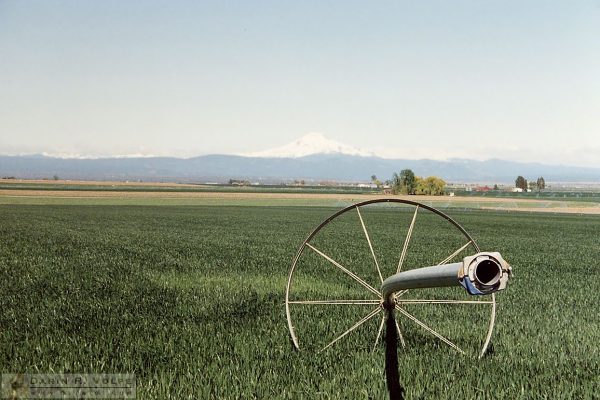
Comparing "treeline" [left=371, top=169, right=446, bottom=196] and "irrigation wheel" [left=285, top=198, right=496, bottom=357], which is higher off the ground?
"treeline" [left=371, top=169, right=446, bottom=196]

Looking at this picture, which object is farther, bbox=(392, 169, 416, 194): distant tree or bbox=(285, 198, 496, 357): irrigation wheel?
bbox=(392, 169, 416, 194): distant tree

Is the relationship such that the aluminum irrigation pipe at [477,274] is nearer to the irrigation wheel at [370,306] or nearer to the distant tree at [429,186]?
the irrigation wheel at [370,306]

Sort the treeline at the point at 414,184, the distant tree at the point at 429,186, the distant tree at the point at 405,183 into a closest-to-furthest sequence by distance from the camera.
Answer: the distant tree at the point at 405,183, the treeline at the point at 414,184, the distant tree at the point at 429,186

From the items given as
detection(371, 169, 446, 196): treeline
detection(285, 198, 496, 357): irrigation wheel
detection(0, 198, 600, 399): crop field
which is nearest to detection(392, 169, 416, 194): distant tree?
detection(371, 169, 446, 196): treeline

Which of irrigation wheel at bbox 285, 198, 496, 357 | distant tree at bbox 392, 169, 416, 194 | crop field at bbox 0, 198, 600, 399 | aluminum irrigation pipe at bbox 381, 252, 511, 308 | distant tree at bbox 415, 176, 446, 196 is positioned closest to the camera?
aluminum irrigation pipe at bbox 381, 252, 511, 308

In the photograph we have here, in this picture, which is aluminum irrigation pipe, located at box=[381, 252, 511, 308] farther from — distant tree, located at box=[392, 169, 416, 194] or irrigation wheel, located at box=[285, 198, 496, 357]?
distant tree, located at box=[392, 169, 416, 194]

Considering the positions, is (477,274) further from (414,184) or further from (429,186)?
(429,186)

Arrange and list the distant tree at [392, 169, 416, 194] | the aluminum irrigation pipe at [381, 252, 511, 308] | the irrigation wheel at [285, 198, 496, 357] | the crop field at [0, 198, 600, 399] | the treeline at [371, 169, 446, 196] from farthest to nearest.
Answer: the treeline at [371, 169, 446, 196]
the distant tree at [392, 169, 416, 194]
the irrigation wheel at [285, 198, 496, 357]
the crop field at [0, 198, 600, 399]
the aluminum irrigation pipe at [381, 252, 511, 308]

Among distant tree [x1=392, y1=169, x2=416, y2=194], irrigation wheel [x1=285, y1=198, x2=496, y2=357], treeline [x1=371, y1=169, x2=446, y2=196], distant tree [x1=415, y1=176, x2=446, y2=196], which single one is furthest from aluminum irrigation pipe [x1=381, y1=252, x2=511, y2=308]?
distant tree [x1=415, y1=176, x2=446, y2=196]

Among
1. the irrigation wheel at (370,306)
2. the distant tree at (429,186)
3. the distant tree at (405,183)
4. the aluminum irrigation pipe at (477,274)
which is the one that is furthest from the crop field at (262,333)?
the distant tree at (429,186)

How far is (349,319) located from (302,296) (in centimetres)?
312

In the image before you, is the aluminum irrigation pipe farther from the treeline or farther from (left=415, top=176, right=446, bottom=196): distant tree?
(left=415, top=176, right=446, bottom=196): distant tree

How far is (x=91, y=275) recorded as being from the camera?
1698 centimetres

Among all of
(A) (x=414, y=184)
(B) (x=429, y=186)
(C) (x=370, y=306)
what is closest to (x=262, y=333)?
(C) (x=370, y=306)
